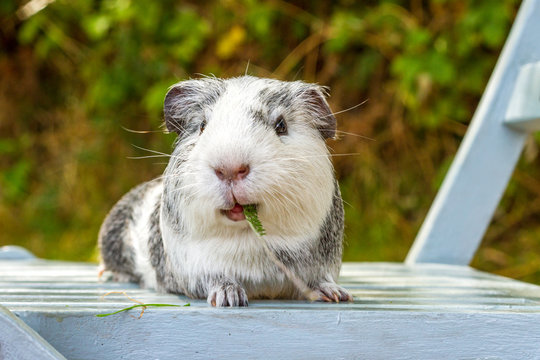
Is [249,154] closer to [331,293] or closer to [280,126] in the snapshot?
[280,126]

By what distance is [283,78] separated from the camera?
5.68m

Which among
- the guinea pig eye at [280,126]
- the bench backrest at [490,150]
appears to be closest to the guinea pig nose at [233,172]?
the guinea pig eye at [280,126]

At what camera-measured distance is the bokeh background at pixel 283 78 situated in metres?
5.09

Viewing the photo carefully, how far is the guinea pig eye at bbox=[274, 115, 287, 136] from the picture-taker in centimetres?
204

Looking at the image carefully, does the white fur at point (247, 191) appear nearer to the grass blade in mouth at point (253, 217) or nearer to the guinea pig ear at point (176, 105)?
the grass blade in mouth at point (253, 217)

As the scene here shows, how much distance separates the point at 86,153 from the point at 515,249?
3584mm

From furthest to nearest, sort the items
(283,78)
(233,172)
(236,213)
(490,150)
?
(283,78), (490,150), (236,213), (233,172)

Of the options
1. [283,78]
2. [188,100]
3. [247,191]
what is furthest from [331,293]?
[283,78]

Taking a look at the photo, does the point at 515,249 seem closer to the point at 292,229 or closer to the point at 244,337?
the point at 292,229

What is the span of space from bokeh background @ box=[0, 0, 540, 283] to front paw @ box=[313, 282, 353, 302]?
8.66 ft

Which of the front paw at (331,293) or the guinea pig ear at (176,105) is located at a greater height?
the guinea pig ear at (176,105)

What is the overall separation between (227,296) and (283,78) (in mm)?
3988

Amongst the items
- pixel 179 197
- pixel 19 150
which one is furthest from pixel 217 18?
pixel 179 197

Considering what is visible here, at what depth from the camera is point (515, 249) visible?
16.9 ft
